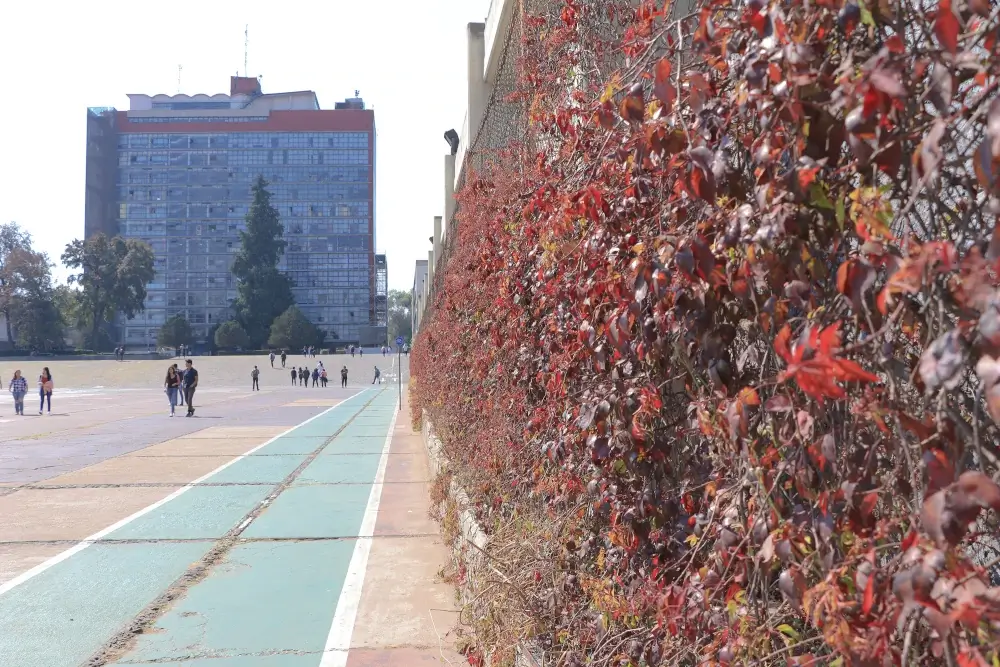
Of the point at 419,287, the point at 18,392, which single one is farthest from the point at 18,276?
the point at 18,392

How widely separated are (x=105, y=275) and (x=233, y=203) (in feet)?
80.7

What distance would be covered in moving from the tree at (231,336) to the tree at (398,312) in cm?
5589

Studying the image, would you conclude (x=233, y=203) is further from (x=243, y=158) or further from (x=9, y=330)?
(x=9, y=330)

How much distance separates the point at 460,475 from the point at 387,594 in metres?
1.18

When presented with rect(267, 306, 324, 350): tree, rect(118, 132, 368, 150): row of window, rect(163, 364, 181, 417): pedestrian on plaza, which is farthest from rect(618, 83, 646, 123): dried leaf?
rect(118, 132, 368, 150): row of window

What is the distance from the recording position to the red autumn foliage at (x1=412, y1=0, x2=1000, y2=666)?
1120 mm

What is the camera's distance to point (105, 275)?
102438 millimetres

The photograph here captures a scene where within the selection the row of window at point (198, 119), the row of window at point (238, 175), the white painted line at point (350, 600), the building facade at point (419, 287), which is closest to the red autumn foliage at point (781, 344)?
the white painted line at point (350, 600)

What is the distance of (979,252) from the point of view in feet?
3.54

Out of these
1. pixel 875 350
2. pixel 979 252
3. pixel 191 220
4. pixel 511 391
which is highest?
pixel 191 220

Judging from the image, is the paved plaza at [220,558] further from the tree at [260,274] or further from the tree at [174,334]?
the tree at [174,334]

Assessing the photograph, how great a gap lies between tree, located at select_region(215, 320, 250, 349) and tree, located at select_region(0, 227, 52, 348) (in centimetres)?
1991

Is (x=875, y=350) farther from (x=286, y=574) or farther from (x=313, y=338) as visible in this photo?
(x=313, y=338)

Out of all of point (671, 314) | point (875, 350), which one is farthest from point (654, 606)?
point (875, 350)
